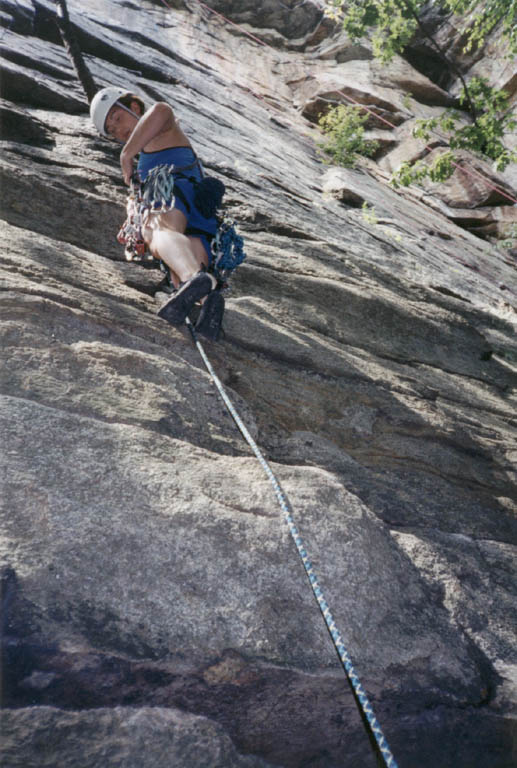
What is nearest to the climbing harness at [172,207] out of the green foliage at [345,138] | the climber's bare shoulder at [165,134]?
the climber's bare shoulder at [165,134]

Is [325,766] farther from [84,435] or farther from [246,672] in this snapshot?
[84,435]

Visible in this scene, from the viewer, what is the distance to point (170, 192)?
4.00m

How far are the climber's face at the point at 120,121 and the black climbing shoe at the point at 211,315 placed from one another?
75.6 inches

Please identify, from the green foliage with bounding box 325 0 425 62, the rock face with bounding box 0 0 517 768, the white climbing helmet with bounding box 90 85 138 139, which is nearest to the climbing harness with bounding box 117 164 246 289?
the rock face with bounding box 0 0 517 768

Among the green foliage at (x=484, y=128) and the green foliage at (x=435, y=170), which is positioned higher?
the green foliage at (x=484, y=128)

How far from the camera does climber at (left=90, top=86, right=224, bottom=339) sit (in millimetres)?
3740

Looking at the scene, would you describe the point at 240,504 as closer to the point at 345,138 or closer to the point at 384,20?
the point at 384,20

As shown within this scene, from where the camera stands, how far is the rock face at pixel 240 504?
1.73m

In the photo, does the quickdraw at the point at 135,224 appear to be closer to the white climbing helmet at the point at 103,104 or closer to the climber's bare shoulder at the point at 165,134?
the climber's bare shoulder at the point at 165,134

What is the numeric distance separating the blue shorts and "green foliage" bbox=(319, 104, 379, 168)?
995cm

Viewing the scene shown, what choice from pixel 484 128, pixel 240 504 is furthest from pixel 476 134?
pixel 240 504

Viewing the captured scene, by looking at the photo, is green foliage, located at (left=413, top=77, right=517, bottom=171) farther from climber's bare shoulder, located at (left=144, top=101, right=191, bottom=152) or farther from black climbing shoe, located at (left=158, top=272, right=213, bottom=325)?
black climbing shoe, located at (left=158, top=272, right=213, bottom=325)

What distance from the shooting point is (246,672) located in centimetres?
183

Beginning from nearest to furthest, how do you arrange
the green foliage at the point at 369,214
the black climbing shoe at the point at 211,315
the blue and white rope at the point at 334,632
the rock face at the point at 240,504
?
the blue and white rope at the point at 334,632 → the rock face at the point at 240,504 → the black climbing shoe at the point at 211,315 → the green foliage at the point at 369,214
